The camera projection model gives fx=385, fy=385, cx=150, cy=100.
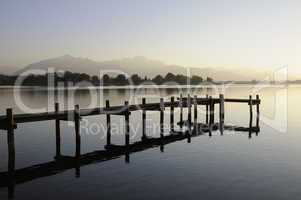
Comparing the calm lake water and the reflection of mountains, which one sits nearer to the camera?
the calm lake water

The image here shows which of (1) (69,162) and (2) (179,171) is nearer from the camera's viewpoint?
(2) (179,171)

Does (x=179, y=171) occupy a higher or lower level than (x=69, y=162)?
lower

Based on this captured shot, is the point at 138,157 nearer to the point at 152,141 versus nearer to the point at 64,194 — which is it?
the point at 152,141

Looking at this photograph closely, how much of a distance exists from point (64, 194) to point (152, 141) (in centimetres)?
1273

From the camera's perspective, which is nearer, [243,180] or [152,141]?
[243,180]

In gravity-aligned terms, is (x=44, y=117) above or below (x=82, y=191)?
above

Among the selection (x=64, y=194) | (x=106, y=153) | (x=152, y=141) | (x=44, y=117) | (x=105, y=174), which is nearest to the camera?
(x=64, y=194)

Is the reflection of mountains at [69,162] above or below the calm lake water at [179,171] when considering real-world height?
above

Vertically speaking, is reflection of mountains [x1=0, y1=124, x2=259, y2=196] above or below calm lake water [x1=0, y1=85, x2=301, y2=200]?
above

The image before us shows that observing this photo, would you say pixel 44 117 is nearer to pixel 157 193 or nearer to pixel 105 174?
pixel 105 174

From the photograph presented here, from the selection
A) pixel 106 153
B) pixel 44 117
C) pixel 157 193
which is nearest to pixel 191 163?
pixel 106 153

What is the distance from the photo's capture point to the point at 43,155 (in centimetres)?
2305

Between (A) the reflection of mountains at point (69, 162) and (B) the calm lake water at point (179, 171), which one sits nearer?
(B) the calm lake water at point (179, 171)

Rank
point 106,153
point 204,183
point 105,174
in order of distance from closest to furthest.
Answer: point 204,183 → point 105,174 → point 106,153
